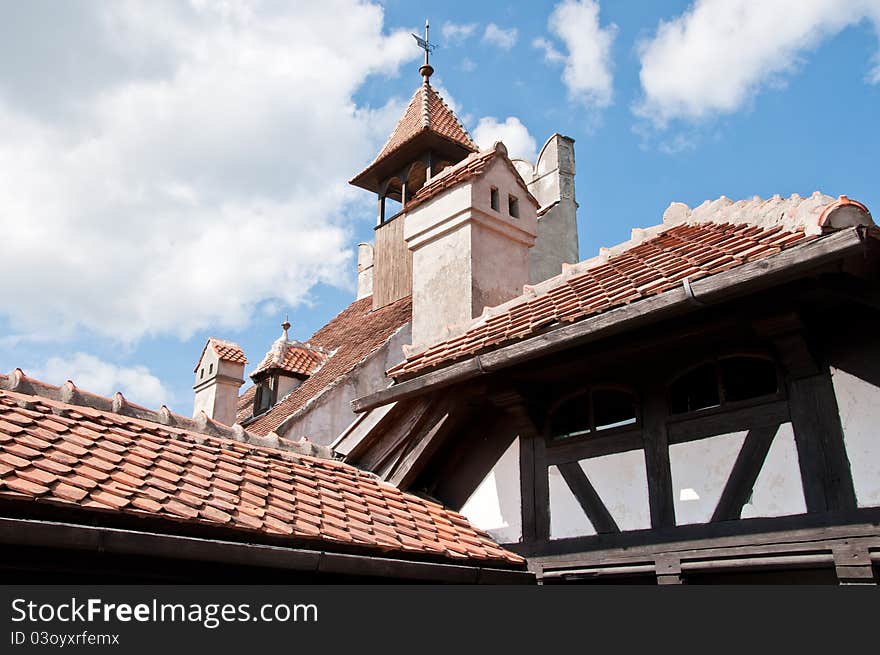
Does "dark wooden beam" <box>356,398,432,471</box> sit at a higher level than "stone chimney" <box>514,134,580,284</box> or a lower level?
lower

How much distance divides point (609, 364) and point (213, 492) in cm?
295

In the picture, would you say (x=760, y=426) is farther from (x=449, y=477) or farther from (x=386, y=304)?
(x=386, y=304)

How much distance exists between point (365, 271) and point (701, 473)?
16.8 meters

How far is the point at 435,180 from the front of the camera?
1009cm

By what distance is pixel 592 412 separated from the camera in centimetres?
637

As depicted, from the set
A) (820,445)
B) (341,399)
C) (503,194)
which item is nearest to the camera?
(820,445)

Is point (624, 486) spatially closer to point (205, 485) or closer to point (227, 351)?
point (205, 485)

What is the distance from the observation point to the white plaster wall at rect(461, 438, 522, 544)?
657cm

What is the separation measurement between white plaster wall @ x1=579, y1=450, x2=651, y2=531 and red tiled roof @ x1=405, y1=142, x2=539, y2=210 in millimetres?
4321

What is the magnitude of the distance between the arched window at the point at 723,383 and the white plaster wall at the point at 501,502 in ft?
4.82

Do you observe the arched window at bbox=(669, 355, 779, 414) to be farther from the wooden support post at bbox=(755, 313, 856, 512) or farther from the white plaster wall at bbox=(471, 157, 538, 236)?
the white plaster wall at bbox=(471, 157, 538, 236)

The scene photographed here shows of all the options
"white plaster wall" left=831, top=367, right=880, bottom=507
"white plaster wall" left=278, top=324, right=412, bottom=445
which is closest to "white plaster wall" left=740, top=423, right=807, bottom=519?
"white plaster wall" left=831, top=367, right=880, bottom=507

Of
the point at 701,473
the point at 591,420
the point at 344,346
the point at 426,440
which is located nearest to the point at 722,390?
the point at 701,473

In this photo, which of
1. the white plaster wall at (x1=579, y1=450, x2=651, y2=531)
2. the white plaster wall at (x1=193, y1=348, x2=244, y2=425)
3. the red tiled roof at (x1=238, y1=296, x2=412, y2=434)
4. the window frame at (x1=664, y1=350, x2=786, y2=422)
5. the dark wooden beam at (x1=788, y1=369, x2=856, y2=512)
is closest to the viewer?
the dark wooden beam at (x1=788, y1=369, x2=856, y2=512)
